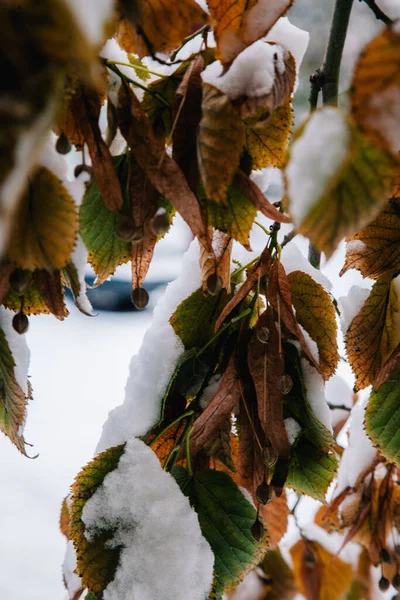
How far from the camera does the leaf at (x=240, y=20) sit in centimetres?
34

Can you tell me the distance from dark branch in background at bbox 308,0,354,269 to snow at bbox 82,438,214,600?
1.28 feet

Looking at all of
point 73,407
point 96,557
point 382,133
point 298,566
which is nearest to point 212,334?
point 96,557

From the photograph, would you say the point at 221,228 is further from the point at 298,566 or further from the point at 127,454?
the point at 298,566

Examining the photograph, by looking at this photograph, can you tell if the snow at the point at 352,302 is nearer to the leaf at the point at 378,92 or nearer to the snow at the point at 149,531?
the snow at the point at 149,531

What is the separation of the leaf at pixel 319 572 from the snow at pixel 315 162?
34.1 inches

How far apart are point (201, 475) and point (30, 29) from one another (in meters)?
0.38

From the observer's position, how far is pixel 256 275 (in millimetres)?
481

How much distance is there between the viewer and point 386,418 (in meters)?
0.51

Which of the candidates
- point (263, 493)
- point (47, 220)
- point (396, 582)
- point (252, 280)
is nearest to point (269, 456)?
point (263, 493)

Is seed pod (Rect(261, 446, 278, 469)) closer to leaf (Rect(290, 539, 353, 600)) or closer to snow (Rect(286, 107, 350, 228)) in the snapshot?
snow (Rect(286, 107, 350, 228))

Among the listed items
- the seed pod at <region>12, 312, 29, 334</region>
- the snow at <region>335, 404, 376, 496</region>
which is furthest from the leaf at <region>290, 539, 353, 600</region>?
the seed pod at <region>12, 312, 29, 334</region>

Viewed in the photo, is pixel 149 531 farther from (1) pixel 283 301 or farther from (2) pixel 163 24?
(2) pixel 163 24

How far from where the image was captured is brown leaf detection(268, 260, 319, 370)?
0.47 metres

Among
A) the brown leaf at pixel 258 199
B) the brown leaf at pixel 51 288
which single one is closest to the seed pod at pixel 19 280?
the brown leaf at pixel 51 288
